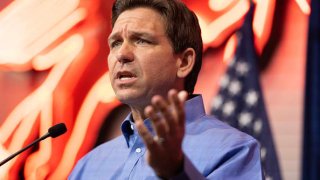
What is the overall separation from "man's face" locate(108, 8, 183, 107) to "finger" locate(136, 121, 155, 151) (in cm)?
42

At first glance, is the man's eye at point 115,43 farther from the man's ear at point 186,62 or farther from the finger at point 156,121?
the finger at point 156,121

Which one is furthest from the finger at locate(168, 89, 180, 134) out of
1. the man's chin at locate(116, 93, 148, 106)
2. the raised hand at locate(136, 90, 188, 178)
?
the man's chin at locate(116, 93, 148, 106)

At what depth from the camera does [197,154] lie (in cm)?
139

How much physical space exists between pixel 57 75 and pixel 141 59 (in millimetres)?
1331

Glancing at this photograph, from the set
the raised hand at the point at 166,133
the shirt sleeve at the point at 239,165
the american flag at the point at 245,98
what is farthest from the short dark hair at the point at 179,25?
the american flag at the point at 245,98

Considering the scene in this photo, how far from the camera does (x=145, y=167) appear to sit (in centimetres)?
144

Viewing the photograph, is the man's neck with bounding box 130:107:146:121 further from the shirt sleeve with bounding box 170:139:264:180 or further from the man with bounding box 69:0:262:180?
the shirt sleeve with bounding box 170:139:264:180

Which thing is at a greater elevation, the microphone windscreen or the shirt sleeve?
the microphone windscreen

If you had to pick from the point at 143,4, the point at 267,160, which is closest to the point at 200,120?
the point at 143,4

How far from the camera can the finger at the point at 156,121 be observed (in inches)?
38.2

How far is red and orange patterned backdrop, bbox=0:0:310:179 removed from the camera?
2.63 metres

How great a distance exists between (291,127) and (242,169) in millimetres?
1220

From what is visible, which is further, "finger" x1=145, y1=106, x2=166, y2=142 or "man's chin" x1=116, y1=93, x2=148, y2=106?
"man's chin" x1=116, y1=93, x2=148, y2=106

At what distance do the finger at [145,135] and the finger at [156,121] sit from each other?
0.05 feet
